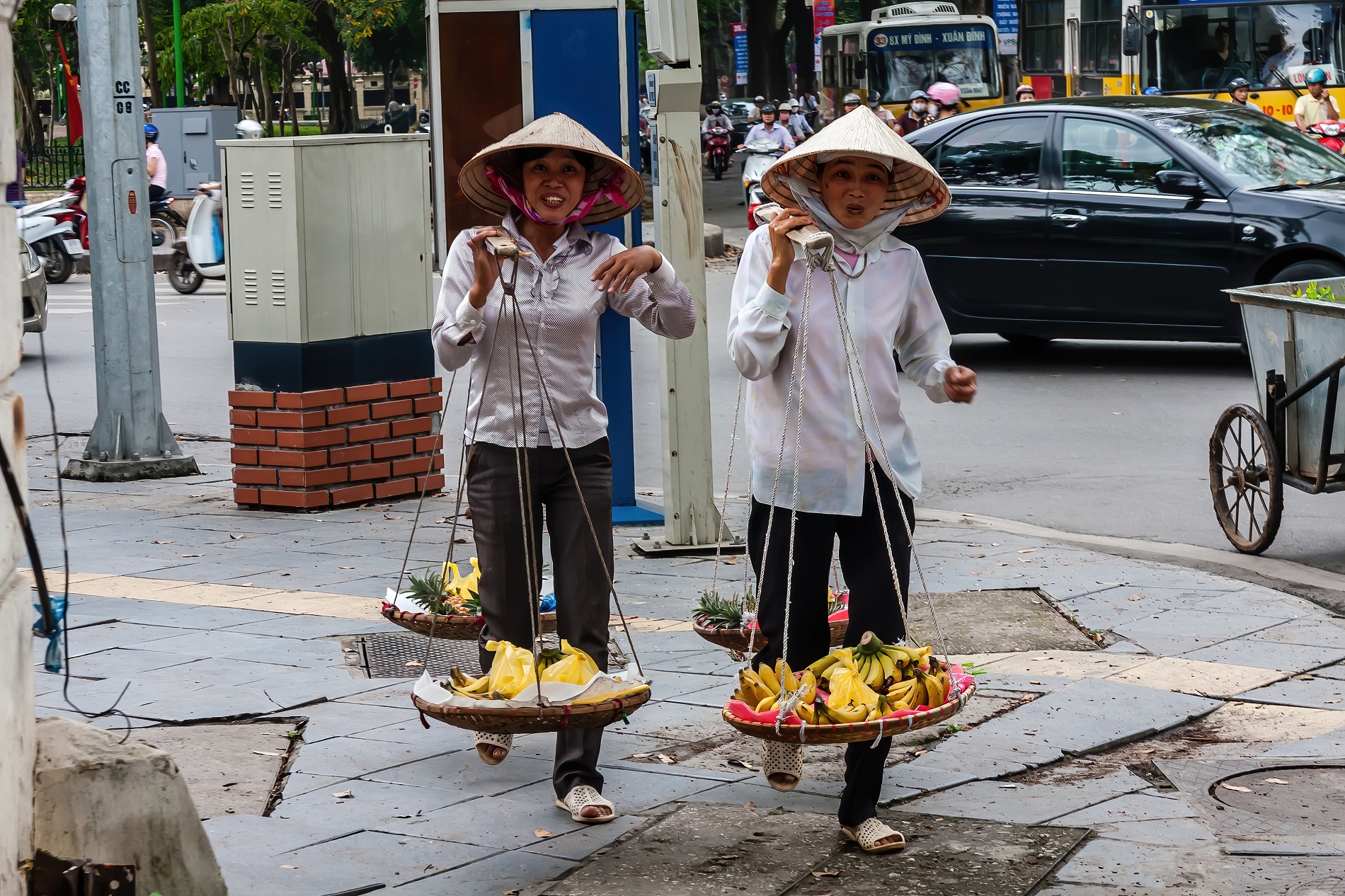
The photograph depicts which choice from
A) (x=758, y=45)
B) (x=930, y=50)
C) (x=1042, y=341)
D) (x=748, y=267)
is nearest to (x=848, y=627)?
(x=748, y=267)

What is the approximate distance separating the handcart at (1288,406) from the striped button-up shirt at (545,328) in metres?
3.71

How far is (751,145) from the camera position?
2453 cm

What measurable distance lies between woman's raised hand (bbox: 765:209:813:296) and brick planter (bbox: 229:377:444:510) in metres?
4.72

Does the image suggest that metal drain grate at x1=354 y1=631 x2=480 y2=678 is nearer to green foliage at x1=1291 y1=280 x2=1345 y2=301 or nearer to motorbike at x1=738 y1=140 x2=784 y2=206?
green foliage at x1=1291 y1=280 x2=1345 y2=301

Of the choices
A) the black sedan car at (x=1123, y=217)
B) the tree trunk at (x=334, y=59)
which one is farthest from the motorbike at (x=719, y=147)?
the black sedan car at (x=1123, y=217)

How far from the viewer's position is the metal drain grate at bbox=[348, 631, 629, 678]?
227 inches

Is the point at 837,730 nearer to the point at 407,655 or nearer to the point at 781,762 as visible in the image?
the point at 781,762

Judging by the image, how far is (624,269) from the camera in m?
4.22

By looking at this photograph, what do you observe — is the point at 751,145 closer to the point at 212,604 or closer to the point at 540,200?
the point at 212,604

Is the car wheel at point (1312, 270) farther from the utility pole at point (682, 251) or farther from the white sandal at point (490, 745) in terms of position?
the white sandal at point (490, 745)

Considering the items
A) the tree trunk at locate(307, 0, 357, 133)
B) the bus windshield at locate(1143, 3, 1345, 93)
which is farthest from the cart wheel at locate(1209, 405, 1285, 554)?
the tree trunk at locate(307, 0, 357, 133)

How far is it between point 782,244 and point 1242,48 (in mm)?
21030

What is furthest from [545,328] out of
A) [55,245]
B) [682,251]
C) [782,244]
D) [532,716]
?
[55,245]

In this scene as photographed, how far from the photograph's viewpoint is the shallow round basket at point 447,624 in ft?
15.9
